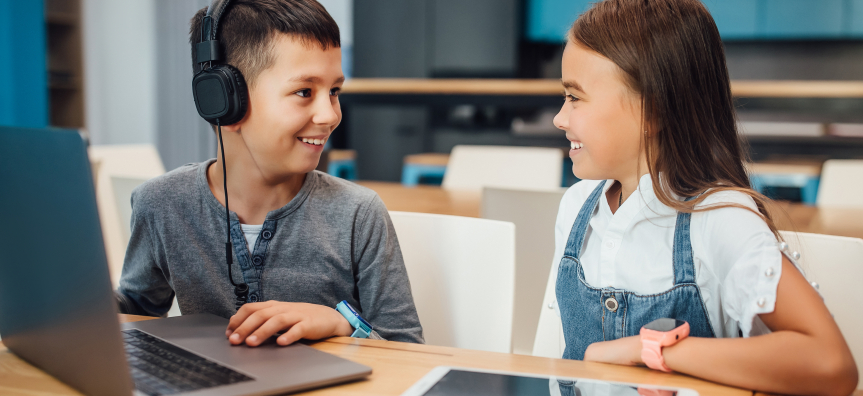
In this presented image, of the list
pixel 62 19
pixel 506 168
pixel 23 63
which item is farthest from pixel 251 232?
pixel 62 19

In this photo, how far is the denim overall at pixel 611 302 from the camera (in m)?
0.75

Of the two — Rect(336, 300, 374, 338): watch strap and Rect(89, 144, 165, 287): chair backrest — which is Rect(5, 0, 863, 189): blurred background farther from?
Rect(336, 300, 374, 338): watch strap

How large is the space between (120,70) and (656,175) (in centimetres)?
480

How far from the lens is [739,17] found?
14.9 ft

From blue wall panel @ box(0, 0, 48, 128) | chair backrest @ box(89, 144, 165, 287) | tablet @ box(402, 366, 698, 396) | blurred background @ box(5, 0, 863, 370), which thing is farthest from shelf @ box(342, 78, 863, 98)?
tablet @ box(402, 366, 698, 396)

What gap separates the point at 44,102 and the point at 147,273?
141 inches

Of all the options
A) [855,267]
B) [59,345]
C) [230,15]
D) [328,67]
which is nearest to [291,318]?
[59,345]

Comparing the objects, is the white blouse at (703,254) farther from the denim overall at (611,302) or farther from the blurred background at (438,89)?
the blurred background at (438,89)

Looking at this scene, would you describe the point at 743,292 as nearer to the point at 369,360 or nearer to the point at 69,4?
the point at 369,360

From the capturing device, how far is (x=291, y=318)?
2.24 ft

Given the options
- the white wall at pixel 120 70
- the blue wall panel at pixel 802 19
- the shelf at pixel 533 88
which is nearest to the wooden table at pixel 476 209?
the shelf at pixel 533 88

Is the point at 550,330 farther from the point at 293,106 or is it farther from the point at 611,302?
the point at 293,106

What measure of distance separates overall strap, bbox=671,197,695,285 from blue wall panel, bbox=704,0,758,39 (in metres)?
4.30

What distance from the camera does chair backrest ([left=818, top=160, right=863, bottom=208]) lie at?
1969mm
